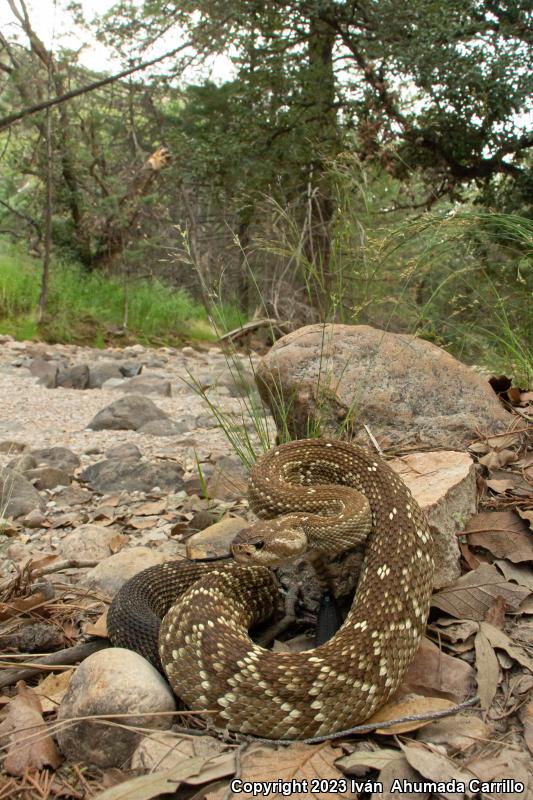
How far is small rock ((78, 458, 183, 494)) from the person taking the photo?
5.38 meters

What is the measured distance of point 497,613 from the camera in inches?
112

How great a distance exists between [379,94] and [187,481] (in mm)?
7655

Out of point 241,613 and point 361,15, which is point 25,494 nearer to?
point 241,613

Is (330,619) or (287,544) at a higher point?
(287,544)

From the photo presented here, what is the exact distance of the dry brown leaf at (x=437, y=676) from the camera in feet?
8.23

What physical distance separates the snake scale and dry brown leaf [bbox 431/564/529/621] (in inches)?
11.3

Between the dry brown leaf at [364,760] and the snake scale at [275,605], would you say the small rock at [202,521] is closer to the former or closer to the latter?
the snake scale at [275,605]

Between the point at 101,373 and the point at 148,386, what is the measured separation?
3.50ft

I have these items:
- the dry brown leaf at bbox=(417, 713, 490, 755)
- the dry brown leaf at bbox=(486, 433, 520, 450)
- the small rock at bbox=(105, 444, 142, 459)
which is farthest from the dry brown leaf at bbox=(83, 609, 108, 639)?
the small rock at bbox=(105, 444, 142, 459)

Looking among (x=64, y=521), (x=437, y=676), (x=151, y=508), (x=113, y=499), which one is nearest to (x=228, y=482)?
(x=151, y=508)

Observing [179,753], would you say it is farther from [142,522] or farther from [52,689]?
[142,522]

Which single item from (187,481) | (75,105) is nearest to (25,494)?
(187,481)

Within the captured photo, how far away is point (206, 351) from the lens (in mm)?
15445

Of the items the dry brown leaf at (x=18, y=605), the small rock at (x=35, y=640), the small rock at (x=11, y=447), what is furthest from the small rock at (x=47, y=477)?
the small rock at (x=35, y=640)
